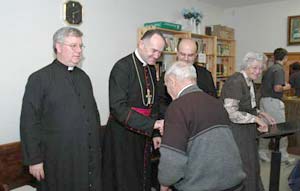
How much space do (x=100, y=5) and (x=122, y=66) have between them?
168cm

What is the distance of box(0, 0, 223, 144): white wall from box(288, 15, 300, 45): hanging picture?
7.80 feet

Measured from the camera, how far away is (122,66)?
229 centimetres

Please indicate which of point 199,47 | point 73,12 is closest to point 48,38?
point 73,12

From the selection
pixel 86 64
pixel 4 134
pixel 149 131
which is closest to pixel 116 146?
pixel 149 131

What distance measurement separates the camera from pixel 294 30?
5.38 metres

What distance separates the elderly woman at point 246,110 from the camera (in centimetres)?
263

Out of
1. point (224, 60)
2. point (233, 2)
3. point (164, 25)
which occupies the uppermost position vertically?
point (233, 2)

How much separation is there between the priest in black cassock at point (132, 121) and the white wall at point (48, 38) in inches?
43.6

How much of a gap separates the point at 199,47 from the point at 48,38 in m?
2.53

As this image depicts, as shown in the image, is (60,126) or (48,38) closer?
(60,126)

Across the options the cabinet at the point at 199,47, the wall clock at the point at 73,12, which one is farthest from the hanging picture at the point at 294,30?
the wall clock at the point at 73,12

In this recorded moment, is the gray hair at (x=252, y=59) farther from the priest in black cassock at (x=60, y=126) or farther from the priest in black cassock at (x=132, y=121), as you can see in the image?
the priest in black cassock at (x=60, y=126)

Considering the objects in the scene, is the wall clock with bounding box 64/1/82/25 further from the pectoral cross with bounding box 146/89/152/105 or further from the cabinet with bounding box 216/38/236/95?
the cabinet with bounding box 216/38/236/95

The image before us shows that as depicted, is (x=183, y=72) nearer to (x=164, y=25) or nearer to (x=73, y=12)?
(x=73, y=12)
